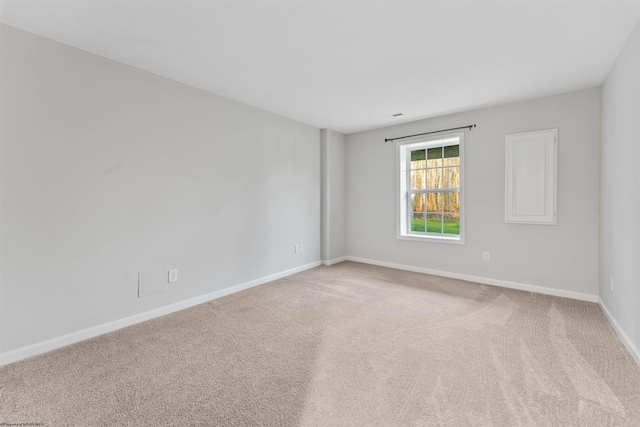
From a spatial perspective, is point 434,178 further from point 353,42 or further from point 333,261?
point 353,42

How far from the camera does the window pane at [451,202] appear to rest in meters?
4.28

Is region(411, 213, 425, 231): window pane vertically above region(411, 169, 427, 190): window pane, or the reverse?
region(411, 169, 427, 190): window pane

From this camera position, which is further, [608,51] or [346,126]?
[346,126]

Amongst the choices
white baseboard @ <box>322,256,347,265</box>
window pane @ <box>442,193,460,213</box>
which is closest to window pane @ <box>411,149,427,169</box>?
window pane @ <box>442,193,460,213</box>

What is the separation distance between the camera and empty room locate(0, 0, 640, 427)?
175cm

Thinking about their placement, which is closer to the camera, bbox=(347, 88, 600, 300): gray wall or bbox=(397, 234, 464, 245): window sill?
bbox=(347, 88, 600, 300): gray wall

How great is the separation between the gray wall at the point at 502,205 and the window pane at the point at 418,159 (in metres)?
0.34

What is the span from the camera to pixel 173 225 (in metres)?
2.96

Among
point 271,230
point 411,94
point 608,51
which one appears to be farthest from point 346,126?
point 608,51

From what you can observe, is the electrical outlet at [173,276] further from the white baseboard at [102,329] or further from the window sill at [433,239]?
the window sill at [433,239]

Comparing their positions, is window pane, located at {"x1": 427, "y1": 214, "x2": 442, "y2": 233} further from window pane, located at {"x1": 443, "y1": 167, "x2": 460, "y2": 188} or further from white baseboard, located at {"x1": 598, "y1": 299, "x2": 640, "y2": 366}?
white baseboard, located at {"x1": 598, "y1": 299, "x2": 640, "y2": 366}

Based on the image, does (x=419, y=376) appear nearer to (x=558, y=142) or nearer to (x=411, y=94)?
(x=411, y=94)

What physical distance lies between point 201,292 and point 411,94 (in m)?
3.31

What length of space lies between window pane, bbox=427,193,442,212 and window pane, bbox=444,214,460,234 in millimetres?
193
